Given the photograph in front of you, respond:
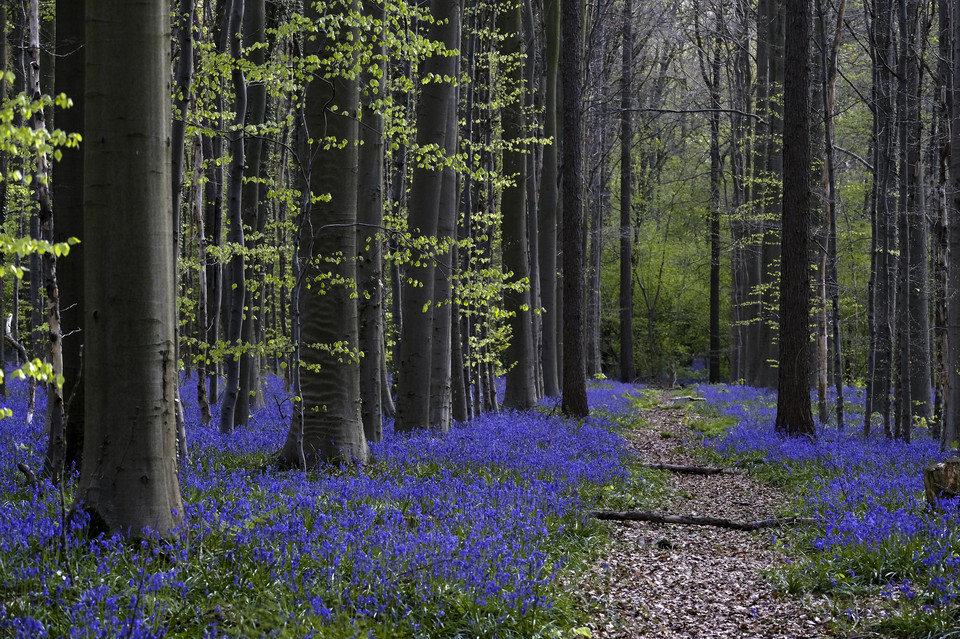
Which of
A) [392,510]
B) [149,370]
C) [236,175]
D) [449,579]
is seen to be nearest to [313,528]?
[392,510]

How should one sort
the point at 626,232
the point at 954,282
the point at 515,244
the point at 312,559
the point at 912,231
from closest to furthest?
the point at 312,559 → the point at 954,282 → the point at 515,244 → the point at 912,231 → the point at 626,232

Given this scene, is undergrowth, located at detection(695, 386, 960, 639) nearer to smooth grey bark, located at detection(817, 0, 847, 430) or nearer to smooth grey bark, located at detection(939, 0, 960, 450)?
smooth grey bark, located at detection(939, 0, 960, 450)

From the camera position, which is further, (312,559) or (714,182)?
(714,182)

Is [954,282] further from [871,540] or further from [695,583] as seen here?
[695,583]

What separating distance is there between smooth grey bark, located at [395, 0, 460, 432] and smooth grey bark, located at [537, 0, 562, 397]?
8.13 m

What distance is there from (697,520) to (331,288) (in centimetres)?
→ 489

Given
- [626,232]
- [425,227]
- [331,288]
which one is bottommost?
[331,288]

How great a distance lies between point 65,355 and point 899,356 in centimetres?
1258

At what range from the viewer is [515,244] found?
1791 centimetres

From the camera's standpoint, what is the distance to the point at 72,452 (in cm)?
750

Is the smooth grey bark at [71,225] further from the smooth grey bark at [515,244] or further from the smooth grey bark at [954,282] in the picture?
the smooth grey bark at [515,244]

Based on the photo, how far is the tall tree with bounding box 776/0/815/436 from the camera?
13.5 meters

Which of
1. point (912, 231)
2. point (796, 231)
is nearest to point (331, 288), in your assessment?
point (796, 231)

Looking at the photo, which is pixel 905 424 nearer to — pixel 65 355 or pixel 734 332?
pixel 65 355
